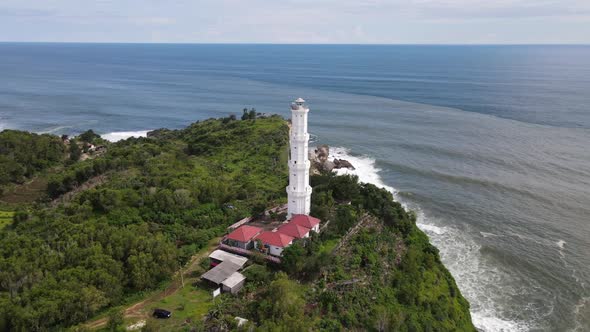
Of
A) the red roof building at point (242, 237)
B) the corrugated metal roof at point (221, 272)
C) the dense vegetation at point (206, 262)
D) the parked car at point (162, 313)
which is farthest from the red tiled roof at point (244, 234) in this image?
the parked car at point (162, 313)

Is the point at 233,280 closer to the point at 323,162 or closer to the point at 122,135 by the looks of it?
the point at 323,162

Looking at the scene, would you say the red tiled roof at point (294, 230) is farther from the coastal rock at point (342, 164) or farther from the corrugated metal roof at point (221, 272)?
the coastal rock at point (342, 164)

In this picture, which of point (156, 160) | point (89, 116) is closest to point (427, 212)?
point (156, 160)

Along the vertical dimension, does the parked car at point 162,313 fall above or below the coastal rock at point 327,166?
below

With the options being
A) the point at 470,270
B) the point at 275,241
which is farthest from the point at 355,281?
the point at 470,270

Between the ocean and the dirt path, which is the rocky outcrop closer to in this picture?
the ocean
